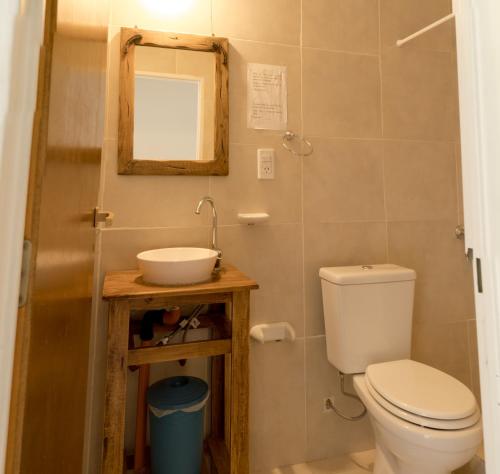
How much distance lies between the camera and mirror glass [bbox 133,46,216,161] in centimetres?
143

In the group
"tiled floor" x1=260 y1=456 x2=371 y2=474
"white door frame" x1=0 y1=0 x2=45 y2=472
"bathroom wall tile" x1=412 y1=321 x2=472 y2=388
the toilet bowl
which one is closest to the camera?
"white door frame" x1=0 y1=0 x2=45 y2=472

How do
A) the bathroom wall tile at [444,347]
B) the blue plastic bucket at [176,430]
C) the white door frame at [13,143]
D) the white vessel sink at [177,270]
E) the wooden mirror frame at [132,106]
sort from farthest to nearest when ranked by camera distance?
the bathroom wall tile at [444,347] < the wooden mirror frame at [132,106] < the blue plastic bucket at [176,430] < the white vessel sink at [177,270] < the white door frame at [13,143]

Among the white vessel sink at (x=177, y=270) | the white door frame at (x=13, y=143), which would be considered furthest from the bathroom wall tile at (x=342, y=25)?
the white door frame at (x=13, y=143)

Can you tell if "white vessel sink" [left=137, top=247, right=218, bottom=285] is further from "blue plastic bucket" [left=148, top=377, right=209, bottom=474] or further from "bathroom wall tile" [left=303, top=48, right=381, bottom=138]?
"bathroom wall tile" [left=303, top=48, right=381, bottom=138]

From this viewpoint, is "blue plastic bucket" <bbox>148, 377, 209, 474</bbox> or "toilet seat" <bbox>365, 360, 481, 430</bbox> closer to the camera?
"toilet seat" <bbox>365, 360, 481, 430</bbox>

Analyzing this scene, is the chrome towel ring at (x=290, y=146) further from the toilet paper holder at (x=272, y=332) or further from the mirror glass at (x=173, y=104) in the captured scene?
the toilet paper holder at (x=272, y=332)

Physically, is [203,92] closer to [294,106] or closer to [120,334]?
[294,106]

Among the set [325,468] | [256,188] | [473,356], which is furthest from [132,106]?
[473,356]

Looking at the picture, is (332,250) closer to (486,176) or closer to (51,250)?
(486,176)

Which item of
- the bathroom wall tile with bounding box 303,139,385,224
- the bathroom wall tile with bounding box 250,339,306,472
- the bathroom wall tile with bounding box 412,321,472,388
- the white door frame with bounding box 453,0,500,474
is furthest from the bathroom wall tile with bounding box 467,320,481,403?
the white door frame with bounding box 453,0,500,474

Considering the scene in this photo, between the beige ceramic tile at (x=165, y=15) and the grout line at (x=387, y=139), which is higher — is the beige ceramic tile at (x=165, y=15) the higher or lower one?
the higher one

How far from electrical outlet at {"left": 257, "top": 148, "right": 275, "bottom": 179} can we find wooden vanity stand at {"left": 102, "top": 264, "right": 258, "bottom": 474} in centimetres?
51

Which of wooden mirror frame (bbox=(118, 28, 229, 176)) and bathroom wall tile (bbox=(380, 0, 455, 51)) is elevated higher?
bathroom wall tile (bbox=(380, 0, 455, 51))

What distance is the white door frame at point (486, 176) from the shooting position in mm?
407
